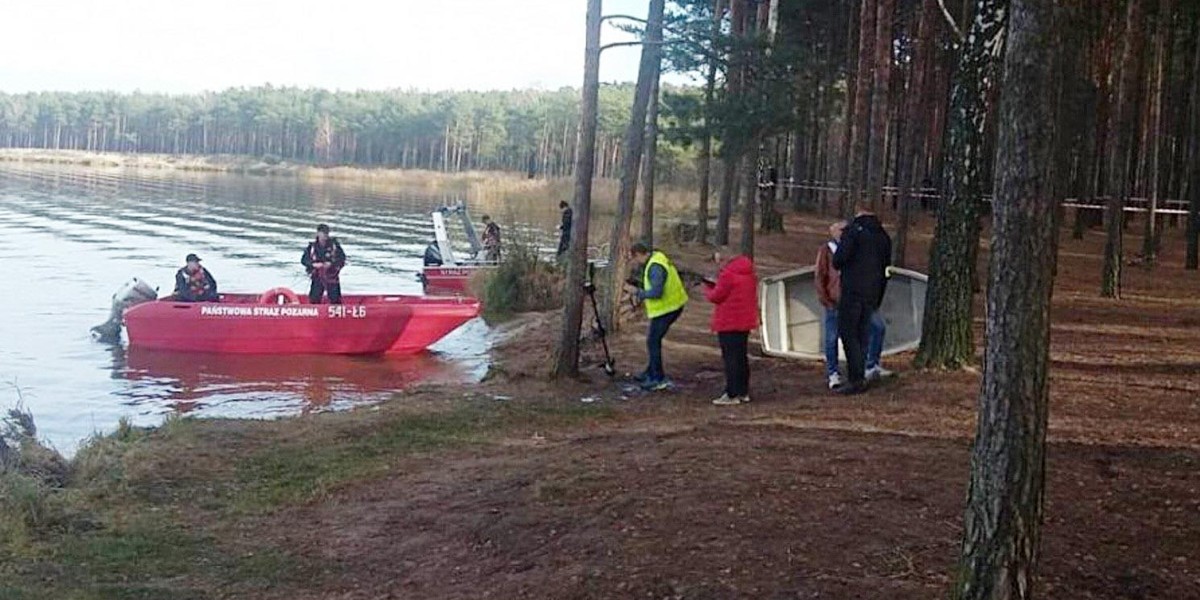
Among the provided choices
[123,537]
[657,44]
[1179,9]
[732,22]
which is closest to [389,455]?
[123,537]

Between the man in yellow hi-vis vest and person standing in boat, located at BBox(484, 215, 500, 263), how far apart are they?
49.5ft

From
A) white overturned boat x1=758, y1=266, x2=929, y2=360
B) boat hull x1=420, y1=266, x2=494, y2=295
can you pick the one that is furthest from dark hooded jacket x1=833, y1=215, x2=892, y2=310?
boat hull x1=420, y1=266, x2=494, y2=295

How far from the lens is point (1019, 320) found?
12.5 ft

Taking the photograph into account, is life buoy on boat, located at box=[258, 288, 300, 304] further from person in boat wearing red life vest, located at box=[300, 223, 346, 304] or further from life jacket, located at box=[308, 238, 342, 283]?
life jacket, located at box=[308, 238, 342, 283]

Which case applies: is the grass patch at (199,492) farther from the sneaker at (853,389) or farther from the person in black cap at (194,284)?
the person in black cap at (194,284)

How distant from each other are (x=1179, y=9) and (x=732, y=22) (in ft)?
37.6

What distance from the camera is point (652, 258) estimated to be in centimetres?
1235

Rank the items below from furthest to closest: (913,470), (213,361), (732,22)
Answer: (732,22)
(213,361)
(913,470)

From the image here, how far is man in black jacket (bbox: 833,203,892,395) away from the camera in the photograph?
10312mm

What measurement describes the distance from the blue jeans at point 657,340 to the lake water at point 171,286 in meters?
4.80

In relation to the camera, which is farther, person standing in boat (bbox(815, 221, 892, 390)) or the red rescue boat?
the red rescue boat

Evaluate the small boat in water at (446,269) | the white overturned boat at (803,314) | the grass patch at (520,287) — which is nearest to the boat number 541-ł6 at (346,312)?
the grass patch at (520,287)

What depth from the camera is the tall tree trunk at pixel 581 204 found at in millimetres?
12602

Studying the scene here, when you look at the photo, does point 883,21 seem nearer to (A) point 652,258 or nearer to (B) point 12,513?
(A) point 652,258
